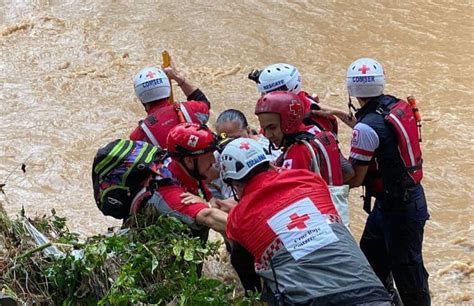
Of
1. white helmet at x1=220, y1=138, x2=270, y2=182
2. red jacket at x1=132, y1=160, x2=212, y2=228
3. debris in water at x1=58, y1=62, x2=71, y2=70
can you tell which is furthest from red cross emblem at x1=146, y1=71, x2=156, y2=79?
debris in water at x1=58, y1=62, x2=71, y2=70

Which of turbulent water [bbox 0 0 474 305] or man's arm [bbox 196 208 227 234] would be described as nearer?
man's arm [bbox 196 208 227 234]

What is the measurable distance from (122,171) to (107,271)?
72cm

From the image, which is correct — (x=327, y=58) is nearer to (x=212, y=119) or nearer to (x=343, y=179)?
(x=212, y=119)

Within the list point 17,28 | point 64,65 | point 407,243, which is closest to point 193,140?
point 407,243

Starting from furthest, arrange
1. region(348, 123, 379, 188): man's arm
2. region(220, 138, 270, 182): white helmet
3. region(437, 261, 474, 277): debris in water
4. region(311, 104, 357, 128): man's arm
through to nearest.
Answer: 1. region(437, 261, 474, 277): debris in water
2. region(311, 104, 357, 128): man's arm
3. region(348, 123, 379, 188): man's arm
4. region(220, 138, 270, 182): white helmet

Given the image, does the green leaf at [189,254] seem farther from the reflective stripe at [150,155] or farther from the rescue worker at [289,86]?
the rescue worker at [289,86]

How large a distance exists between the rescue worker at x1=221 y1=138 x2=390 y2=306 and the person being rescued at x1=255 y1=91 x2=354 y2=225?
0.84 metres

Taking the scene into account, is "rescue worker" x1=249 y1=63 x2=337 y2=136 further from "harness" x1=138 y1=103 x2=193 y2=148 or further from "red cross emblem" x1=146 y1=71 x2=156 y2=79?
"red cross emblem" x1=146 y1=71 x2=156 y2=79

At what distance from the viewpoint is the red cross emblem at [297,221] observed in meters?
3.53

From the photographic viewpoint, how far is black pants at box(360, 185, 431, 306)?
5156 mm

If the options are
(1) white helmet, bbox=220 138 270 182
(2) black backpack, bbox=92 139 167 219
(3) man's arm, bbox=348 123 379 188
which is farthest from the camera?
(3) man's arm, bbox=348 123 379 188

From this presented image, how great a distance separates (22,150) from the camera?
9.38 metres

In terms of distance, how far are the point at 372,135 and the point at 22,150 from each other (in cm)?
589

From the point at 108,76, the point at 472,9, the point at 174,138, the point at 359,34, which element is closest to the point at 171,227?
the point at 174,138
